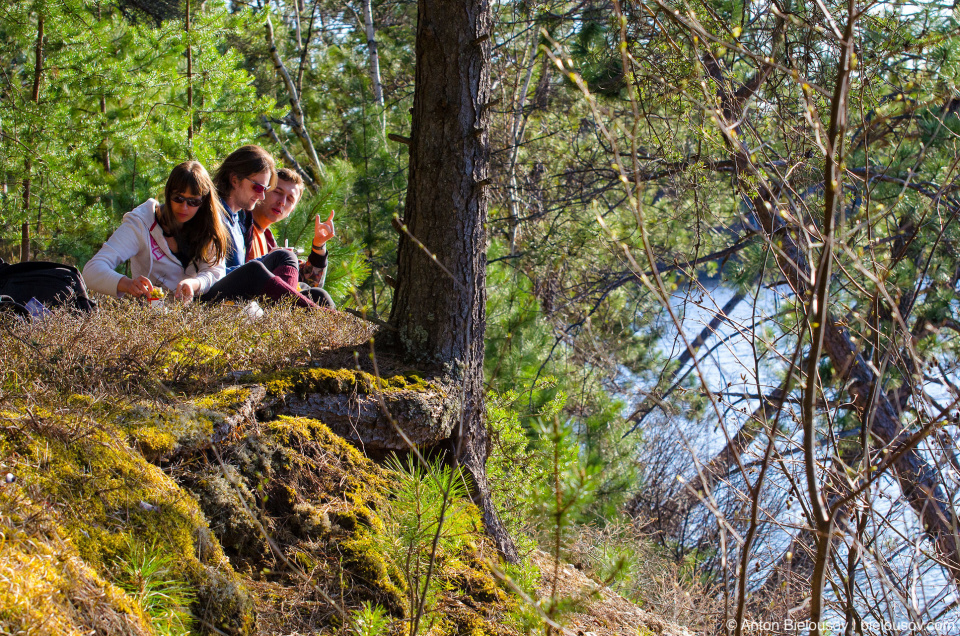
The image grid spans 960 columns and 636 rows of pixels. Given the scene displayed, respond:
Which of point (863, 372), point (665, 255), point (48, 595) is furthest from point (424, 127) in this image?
point (665, 255)

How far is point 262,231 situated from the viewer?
456cm

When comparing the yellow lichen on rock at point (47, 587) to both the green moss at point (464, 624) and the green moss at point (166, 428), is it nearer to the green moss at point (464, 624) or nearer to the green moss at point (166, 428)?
the green moss at point (166, 428)

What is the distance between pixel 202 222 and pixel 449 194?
150 centimetres

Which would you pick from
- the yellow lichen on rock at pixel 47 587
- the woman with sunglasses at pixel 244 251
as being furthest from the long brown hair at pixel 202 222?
the yellow lichen on rock at pixel 47 587

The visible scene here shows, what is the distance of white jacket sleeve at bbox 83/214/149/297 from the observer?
11.4ft

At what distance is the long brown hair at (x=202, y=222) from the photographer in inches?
145

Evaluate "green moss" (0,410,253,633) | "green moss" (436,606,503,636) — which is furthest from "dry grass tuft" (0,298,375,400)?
"green moss" (436,606,503,636)

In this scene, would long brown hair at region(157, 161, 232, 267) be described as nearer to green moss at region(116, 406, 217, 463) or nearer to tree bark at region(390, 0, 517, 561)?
tree bark at region(390, 0, 517, 561)

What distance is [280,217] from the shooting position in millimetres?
4598

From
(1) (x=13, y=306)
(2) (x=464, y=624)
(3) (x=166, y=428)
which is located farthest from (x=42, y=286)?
(2) (x=464, y=624)

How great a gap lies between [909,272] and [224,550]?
6.16 meters

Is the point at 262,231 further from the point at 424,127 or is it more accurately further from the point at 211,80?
the point at 211,80

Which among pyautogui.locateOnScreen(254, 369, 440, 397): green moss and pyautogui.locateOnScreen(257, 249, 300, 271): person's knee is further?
pyautogui.locateOnScreen(257, 249, 300, 271): person's knee

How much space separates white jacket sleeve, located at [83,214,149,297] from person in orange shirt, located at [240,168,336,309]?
0.75m
